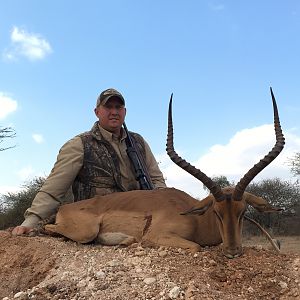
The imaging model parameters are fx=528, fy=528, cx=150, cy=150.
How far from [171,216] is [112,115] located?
2.31 meters

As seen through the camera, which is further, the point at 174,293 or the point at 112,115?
the point at 112,115

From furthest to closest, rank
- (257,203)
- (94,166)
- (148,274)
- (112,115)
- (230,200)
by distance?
1. (112,115)
2. (94,166)
3. (257,203)
4. (230,200)
5. (148,274)

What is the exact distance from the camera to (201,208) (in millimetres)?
5285

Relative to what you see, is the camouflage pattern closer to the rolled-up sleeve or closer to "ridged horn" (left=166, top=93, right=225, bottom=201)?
the rolled-up sleeve

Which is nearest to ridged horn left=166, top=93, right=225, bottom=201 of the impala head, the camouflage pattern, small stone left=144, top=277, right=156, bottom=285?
the impala head

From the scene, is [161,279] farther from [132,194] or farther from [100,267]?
[132,194]

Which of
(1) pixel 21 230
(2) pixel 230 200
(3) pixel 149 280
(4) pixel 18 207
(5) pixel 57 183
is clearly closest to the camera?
(3) pixel 149 280

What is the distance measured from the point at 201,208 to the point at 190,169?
43 cm

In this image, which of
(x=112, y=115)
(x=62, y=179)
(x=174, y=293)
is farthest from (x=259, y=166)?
(x=112, y=115)

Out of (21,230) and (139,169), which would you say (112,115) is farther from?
(21,230)

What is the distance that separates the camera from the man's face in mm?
7254

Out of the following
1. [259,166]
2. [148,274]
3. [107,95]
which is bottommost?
[148,274]

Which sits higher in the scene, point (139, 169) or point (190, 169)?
point (139, 169)

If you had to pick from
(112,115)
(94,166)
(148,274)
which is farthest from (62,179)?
(148,274)
